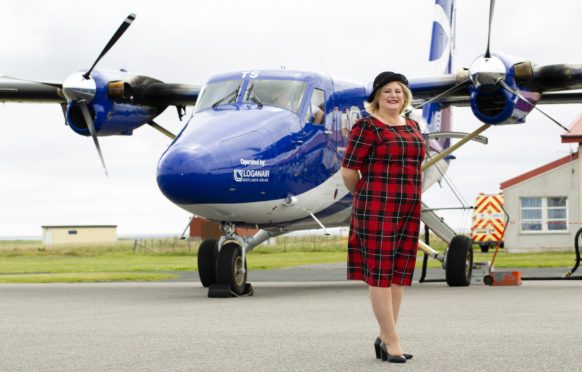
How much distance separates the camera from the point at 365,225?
6508mm

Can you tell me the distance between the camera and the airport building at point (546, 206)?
3981 centimetres

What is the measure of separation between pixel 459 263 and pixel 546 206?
80.4 ft

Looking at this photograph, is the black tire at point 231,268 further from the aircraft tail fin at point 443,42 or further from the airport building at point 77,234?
the airport building at point 77,234

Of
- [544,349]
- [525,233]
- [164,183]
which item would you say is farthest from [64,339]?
[525,233]

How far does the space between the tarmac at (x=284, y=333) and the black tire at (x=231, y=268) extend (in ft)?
1.64

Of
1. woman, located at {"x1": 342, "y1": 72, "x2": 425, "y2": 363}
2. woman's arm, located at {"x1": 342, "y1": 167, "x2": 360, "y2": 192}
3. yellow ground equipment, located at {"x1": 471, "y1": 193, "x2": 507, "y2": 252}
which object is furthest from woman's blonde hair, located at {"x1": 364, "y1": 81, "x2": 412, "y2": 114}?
yellow ground equipment, located at {"x1": 471, "y1": 193, "x2": 507, "y2": 252}

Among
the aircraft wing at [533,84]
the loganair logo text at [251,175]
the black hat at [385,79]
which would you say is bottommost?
the loganair logo text at [251,175]

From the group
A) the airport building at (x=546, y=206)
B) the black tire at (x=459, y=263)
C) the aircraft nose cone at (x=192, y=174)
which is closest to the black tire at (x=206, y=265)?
the black tire at (x=459, y=263)

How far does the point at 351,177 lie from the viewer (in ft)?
21.5

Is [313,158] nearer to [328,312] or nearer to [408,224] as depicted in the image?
[328,312]

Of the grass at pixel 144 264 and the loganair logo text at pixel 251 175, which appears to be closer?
the loganair logo text at pixel 251 175

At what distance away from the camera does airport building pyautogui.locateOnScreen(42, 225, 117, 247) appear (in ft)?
333

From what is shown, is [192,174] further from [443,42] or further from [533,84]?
[443,42]

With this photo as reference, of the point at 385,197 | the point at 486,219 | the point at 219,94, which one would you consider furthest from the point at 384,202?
the point at 486,219
